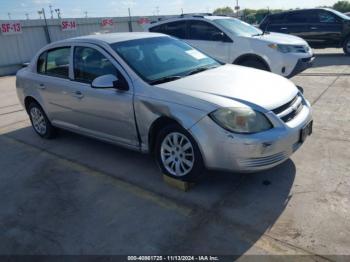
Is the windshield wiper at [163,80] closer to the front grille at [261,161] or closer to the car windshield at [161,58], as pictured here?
the car windshield at [161,58]

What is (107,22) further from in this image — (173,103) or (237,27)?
(173,103)

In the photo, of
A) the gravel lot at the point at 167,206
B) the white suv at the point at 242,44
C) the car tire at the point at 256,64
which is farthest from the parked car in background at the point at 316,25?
the gravel lot at the point at 167,206

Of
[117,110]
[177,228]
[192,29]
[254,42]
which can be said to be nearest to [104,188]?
[117,110]

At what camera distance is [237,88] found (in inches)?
144

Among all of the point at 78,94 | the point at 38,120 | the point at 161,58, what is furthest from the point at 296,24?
the point at 78,94

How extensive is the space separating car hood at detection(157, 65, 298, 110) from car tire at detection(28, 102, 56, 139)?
276 centimetres

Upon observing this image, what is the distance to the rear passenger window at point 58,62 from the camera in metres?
4.96

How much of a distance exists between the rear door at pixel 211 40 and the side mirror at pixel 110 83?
442 centimetres

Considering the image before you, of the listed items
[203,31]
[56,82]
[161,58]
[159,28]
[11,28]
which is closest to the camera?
[161,58]

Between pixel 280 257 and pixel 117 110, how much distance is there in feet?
7.93

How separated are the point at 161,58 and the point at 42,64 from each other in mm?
2255

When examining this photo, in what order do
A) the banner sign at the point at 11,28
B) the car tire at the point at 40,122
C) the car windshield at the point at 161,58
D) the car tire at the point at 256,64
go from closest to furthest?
the car windshield at the point at 161,58 < the car tire at the point at 40,122 < the car tire at the point at 256,64 < the banner sign at the point at 11,28

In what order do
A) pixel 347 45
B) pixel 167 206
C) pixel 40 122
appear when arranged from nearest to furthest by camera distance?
pixel 167 206
pixel 40 122
pixel 347 45

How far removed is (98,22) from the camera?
2119cm
